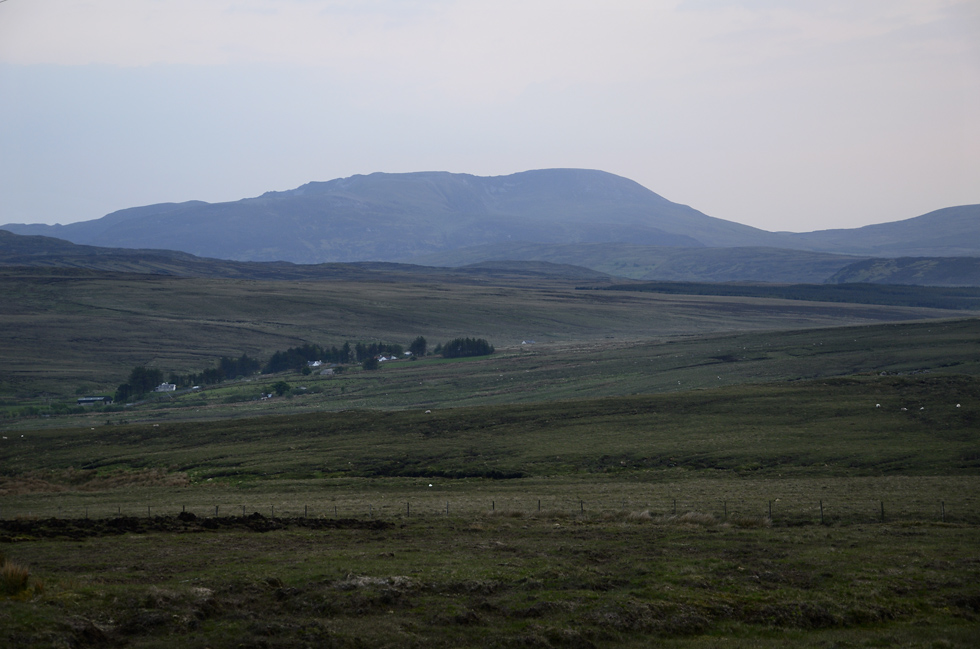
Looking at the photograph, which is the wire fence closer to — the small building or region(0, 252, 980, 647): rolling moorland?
region(0, 252, 980, 647): rolling moorland

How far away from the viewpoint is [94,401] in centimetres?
9525

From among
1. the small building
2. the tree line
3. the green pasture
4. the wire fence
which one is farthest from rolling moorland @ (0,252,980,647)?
the tree line

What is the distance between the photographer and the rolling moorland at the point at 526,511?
14.2 metres

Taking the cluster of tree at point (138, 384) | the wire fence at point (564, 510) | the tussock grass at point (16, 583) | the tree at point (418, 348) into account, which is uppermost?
the tussock grass at point (16, 583)

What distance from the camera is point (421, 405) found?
266 feet

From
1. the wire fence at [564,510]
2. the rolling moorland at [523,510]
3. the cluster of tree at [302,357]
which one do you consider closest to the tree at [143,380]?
the rolling moorland at [523,510]

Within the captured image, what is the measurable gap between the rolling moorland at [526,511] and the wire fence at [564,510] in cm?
19

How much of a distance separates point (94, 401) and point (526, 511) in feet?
277

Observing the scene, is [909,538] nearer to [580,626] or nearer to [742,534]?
[742,534]

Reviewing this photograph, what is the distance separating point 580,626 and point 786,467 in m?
26.4

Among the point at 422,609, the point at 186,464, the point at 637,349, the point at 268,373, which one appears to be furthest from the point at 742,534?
the point at 268,373

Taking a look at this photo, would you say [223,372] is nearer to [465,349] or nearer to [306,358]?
[306,358]

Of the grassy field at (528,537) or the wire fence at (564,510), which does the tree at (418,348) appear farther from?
the wire fence at (564,510)

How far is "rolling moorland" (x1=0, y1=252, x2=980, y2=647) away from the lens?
1420 cm
